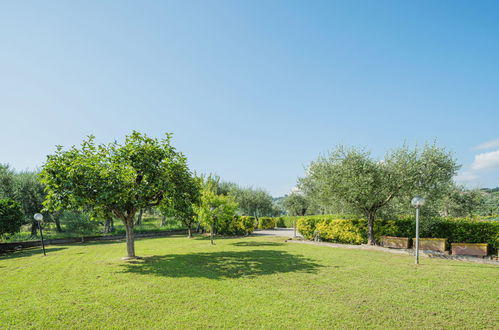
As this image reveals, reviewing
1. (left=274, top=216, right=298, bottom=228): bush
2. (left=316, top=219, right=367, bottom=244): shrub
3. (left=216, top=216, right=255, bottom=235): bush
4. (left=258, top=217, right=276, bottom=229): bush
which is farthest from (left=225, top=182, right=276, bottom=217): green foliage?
(left=316, top=219, right=367, bottom=244): shrub

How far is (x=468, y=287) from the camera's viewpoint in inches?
307

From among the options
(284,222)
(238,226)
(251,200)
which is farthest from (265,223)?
(238,226)

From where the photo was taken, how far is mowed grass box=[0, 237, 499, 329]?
18.5 feet

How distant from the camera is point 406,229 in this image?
16.2m

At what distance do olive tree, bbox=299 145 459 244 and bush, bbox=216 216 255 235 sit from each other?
41.5 ft

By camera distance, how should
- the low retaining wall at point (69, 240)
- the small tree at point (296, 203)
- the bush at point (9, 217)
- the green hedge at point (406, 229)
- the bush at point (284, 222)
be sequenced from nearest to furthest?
1. the green hedge at point (406, 229)
2. the bush at point (9, 217)
3. the low retaining wall at point (69, 240)
4. the small tree at point (296, 203)
5. the bush at point (284, 222)

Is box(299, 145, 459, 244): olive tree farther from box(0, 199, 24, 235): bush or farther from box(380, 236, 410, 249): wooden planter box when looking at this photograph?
box(0, 199, 24, 235): bush

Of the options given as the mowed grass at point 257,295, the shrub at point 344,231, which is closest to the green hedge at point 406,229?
the shrub at point 344,231

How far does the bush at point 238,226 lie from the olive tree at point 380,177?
1266 cm

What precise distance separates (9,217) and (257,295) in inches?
975

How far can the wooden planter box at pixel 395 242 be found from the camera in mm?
15071

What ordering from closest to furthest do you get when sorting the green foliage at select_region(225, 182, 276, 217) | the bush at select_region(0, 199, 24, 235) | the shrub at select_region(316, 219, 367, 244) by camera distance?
the shrub at select_region(316, 219, 367, 244) → the bush at select_region(0, 199, 24, 235) → the green foliage at select_region(225, 182, 276, 217)

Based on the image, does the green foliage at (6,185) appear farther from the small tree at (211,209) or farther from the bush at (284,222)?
the bush at (284,222)

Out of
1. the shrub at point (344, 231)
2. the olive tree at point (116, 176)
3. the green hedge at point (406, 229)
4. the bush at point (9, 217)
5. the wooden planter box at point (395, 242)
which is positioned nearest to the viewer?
the olive tree at point (116, 176)
